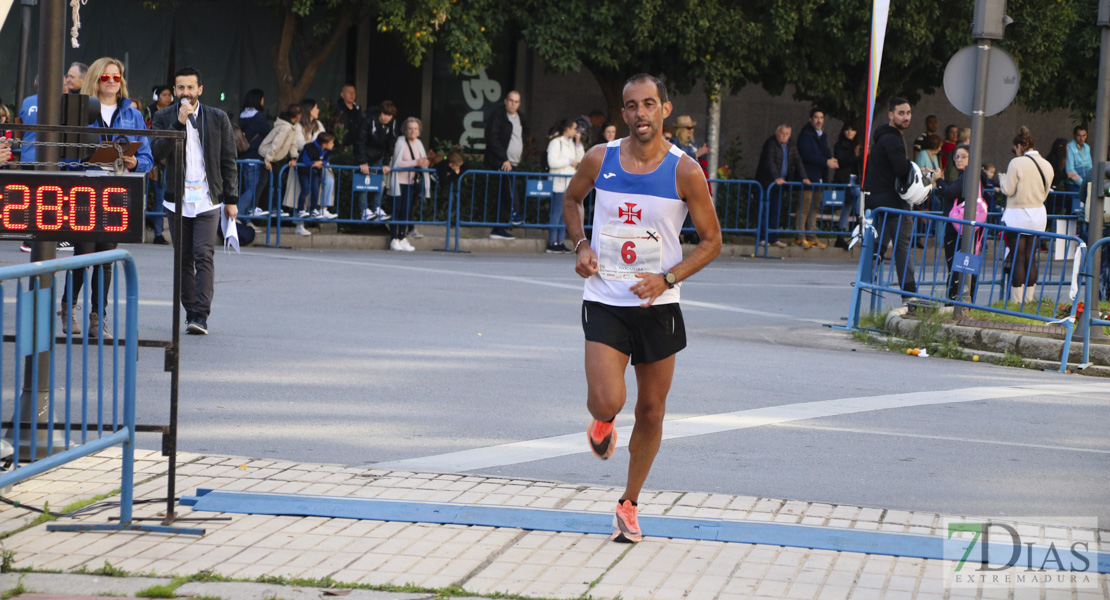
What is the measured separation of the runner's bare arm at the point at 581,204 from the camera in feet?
18.7

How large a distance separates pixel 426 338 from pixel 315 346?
98 cm

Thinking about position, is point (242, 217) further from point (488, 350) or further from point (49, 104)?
point (49, 104)

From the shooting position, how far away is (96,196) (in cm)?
549

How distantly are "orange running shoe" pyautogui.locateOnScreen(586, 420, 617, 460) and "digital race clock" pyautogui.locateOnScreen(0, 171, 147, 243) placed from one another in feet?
6.36

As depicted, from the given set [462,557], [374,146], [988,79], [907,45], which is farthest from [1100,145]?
[907,45]

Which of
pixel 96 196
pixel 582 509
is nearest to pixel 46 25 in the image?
pixel 96 196

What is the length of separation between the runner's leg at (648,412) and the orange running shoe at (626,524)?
0.10 metres

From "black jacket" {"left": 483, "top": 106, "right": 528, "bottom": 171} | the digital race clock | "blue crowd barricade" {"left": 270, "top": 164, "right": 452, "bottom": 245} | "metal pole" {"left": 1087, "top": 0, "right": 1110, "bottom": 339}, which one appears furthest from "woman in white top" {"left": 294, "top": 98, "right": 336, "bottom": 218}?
the digital race clock

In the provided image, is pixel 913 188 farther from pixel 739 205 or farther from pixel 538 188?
pixel 739 205

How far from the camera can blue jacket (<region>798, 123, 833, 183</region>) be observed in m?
22.0

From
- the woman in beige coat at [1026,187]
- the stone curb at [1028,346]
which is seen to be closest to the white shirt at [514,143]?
the woman in beige coat at [1026,187]

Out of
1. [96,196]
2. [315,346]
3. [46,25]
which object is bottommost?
[315,346]

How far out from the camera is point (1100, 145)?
12141mm

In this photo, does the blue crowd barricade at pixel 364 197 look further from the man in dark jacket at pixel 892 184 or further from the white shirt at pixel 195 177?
the white shirt at pixel 195 177
